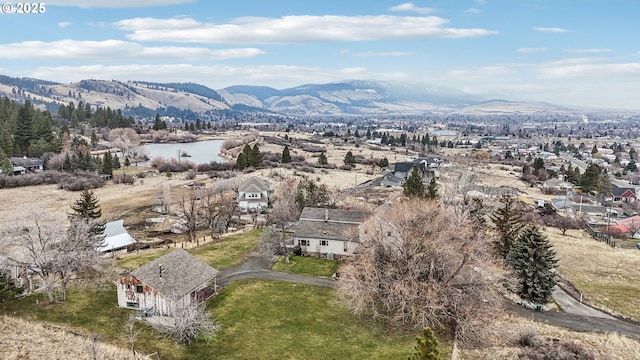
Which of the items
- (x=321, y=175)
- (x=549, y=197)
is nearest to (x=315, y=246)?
(x=321, y=175)

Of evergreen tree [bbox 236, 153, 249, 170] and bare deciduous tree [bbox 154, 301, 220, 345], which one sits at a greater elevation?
→ evergreen tree [bbox 236, 153, 249, 170]

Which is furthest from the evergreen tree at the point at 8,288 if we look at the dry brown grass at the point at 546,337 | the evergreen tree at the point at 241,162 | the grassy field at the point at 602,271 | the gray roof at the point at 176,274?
the evergreen tree at the point at 241,162

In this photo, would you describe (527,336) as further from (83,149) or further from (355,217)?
(83,149)

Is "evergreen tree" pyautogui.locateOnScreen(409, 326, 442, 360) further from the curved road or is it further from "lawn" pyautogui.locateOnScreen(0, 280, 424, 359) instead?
the curved road

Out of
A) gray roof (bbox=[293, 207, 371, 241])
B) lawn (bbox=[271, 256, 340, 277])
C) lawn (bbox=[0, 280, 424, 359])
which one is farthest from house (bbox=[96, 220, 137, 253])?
gray roof (bbox=[293, 207, 371, 241])

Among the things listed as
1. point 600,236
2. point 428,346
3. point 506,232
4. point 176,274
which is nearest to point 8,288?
point 176,274

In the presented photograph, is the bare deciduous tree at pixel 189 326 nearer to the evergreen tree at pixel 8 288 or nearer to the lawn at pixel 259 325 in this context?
the lawn at pixel 259 325

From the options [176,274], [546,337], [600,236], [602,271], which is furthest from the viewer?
[600,236]

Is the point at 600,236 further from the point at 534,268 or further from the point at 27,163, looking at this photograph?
the point at 27,163
